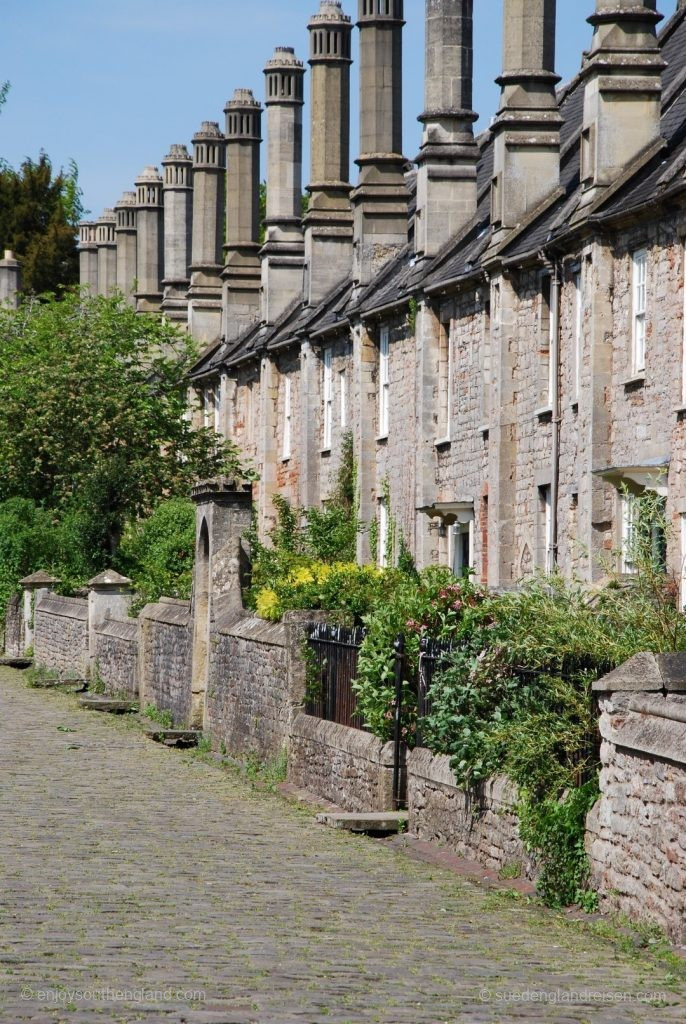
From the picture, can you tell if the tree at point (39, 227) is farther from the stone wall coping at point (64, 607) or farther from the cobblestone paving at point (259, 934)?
the cobblestone paving at point (259, 934)

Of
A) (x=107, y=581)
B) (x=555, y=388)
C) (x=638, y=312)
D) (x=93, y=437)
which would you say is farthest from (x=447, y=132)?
(x=93, y=437)

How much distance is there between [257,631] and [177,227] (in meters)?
38.2

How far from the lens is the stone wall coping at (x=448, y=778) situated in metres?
11.6

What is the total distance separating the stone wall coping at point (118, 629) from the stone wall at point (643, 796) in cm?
1621

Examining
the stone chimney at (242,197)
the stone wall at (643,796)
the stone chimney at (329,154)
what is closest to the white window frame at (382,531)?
→ the stone chimney at (329,154)

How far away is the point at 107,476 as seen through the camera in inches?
1515

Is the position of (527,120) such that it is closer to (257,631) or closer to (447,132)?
(447,132)

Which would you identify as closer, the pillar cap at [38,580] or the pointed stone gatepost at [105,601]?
the pointed stone gatepost at [105,601]

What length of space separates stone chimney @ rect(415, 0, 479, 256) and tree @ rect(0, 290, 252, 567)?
8.99m

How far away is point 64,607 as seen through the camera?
32.2 m

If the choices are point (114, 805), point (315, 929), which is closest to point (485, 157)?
point (114, 805)

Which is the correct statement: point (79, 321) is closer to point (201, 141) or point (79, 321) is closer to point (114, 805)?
point (201, 141)

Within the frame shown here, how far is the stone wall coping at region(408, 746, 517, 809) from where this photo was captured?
1157 cm

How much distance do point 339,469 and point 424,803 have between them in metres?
24.1
